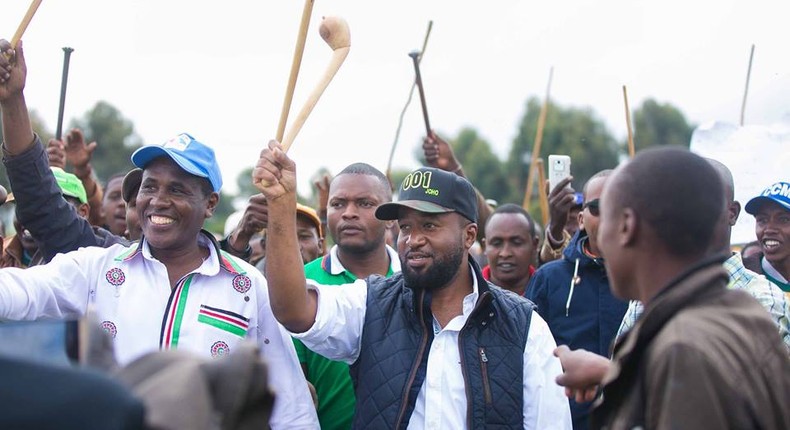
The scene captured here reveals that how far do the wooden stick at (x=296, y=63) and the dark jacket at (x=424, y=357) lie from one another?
0.90 m

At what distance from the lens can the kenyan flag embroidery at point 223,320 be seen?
Answer: 3.74 m

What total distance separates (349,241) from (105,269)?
1.74 meters

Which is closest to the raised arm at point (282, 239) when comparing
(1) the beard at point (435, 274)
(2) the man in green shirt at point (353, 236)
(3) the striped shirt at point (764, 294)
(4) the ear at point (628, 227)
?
(1) the beard at point (435, 274)

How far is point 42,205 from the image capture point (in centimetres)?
395

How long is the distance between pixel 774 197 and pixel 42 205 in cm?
383

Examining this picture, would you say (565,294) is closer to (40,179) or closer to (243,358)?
(40,179)

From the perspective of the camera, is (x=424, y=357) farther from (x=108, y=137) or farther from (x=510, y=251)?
(x=108, y=137)

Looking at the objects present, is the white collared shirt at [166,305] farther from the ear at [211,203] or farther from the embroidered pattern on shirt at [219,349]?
the ear at [211,203]

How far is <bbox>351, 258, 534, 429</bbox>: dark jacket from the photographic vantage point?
12.3 feet

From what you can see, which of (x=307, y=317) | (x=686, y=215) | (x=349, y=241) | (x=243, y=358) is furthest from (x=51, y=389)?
(x=349, y=241)

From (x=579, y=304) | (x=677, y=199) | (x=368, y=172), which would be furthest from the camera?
(x=368, y=172)

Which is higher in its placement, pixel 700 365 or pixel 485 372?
pixel 700 365

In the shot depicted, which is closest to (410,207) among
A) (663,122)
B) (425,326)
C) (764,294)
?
(425,326)

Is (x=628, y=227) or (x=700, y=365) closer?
(x=700, y=365)
